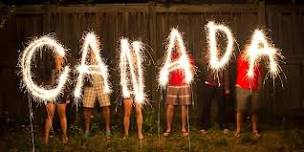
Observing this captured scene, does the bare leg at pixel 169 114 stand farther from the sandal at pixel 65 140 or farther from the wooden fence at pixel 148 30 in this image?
the sandal at pixel 65 140

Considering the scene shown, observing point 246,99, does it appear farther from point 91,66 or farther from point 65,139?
point 65,139

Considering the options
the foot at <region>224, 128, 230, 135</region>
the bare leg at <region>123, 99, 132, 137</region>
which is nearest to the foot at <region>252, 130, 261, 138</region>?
the foot at <region>224, 128, 230, 135</region>

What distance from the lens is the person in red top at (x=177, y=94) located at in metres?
11.2

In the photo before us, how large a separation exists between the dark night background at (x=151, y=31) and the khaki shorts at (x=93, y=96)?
45.1 inches

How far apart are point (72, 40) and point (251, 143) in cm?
486

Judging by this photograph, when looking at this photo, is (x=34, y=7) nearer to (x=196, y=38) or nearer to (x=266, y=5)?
(x=196, y=38)

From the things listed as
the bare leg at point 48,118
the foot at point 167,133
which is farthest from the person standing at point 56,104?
the foot at point 167,133

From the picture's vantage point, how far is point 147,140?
35.9ft

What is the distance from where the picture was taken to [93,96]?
11031 millimetres

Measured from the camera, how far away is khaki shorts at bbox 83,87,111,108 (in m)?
11.0

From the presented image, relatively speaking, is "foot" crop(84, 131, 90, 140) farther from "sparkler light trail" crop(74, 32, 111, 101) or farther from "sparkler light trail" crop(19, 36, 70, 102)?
"sparkler light trail" crop(19, 36, 70, 102)

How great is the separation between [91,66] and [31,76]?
1.76 m

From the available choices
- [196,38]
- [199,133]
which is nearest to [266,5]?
[196,38]

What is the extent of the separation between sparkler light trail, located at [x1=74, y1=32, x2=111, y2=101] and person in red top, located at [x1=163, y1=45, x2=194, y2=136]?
1.42m
